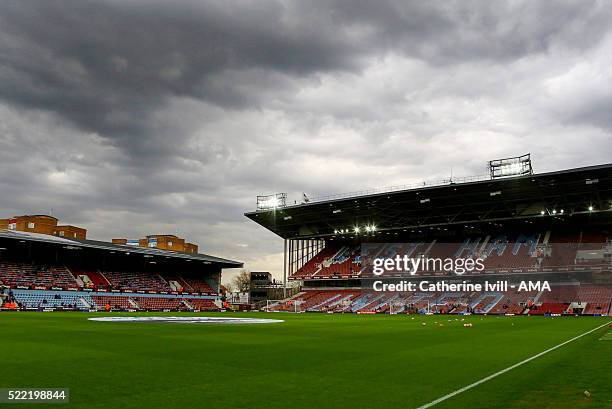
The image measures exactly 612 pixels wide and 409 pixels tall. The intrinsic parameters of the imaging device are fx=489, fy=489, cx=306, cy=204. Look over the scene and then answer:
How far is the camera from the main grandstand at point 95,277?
202 feet

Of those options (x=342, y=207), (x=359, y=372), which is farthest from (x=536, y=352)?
(x=342, y=207)

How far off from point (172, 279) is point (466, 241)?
50058mm

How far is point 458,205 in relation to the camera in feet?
235

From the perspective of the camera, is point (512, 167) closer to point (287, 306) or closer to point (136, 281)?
point (287, 306)

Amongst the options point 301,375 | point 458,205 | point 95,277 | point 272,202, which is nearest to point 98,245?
point 95,277

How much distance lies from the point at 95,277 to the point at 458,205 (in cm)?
5468

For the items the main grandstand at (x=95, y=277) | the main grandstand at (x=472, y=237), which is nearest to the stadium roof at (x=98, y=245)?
the main grandstand at (x=95, y=277)

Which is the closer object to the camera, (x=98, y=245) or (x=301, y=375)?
(x=301, y=375)

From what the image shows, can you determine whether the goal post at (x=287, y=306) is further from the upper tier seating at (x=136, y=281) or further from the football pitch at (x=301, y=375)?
the football pitch at (x=301, y=375)

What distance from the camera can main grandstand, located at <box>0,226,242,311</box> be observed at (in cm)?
6150

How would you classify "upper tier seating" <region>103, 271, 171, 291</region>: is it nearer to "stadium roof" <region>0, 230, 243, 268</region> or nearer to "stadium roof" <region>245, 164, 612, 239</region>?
"stadium roof" <region>0, 230, 243, 268</region>

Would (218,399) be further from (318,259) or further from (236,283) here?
(236,283)

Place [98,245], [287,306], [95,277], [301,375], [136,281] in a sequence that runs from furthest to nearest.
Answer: [287,306], [136,281], [98,245], [95,277], [301,375]

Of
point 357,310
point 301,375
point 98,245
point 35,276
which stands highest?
point 98,245
